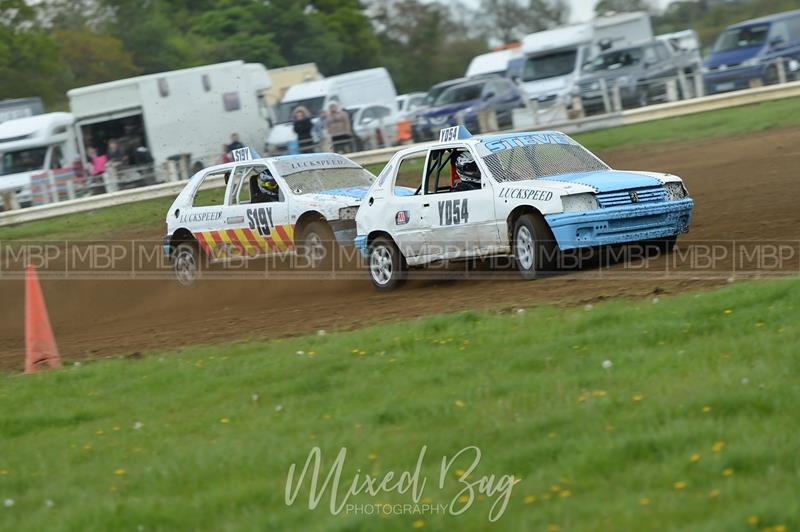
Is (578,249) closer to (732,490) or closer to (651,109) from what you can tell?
(732,490)

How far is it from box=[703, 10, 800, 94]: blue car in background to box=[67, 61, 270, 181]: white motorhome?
38.0ft

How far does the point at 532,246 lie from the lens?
1136cm

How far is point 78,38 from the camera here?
183 feet

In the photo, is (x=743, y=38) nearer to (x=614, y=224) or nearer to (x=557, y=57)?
(x=557, y=57)

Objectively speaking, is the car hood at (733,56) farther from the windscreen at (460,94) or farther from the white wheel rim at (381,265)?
the white wheel rim at (381,265)

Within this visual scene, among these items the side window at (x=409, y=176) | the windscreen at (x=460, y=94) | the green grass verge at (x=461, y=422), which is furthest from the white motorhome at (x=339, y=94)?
the green grass verge at (x=461, y=422)

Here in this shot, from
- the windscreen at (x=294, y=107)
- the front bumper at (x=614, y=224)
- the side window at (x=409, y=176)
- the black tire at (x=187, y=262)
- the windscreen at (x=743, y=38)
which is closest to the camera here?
the front bumper at (x=614, y=224)

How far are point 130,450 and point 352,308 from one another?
4.86 m

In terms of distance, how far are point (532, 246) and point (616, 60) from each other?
2038 cm

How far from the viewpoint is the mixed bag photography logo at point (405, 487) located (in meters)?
5.49

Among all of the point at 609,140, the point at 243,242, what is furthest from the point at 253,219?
the point at 609,140

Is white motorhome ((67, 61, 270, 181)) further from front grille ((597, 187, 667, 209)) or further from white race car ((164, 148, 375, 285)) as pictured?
front grille ((597, 187, 667, 209))

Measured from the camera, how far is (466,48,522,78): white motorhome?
41.5 m

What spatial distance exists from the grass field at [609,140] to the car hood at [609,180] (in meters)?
11.7
